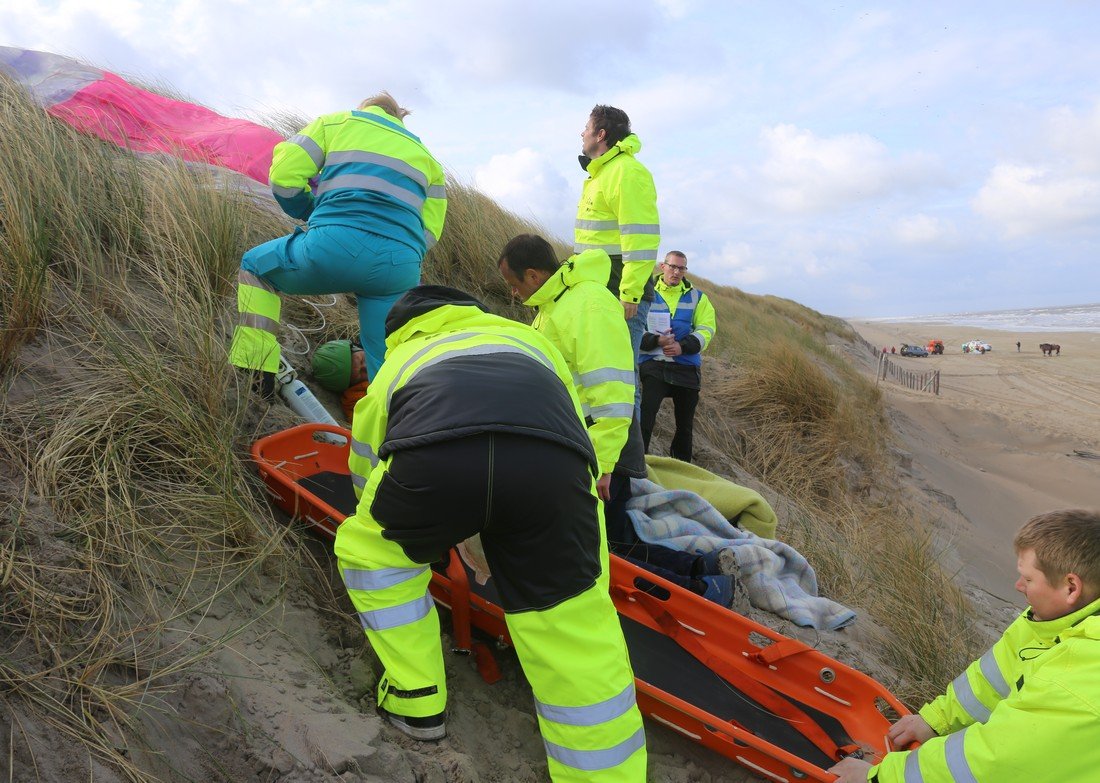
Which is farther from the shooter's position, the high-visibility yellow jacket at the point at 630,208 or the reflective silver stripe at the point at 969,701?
the high-visibility yellow jacket at the point at 630,208

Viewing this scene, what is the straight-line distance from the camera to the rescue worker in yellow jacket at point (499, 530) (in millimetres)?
1838

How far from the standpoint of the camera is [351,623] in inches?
101

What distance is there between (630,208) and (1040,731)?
11.3ft

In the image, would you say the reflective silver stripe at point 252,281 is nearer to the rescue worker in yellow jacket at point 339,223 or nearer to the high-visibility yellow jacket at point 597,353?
the rescue worker in yellow jacket at point 339,223

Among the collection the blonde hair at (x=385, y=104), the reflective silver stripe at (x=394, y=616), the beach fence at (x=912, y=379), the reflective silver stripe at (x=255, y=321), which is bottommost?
the reflective silver stripe at (x=394, y=616)

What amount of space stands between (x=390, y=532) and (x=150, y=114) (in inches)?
215

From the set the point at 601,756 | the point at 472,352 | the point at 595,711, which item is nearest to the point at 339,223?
the point at 472,352

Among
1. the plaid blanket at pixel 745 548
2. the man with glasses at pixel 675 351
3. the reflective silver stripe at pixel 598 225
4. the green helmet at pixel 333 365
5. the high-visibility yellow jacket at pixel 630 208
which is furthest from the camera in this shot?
the man with glasses at pixel 675 351

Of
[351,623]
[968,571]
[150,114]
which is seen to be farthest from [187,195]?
[968,571]

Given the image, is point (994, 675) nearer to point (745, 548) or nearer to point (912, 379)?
point (745, 548)

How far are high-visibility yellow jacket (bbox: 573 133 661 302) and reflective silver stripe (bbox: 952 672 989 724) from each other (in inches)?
110

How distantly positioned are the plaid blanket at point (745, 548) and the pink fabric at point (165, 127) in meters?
3.79

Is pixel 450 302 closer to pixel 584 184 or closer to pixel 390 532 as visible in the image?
pixel 390 532

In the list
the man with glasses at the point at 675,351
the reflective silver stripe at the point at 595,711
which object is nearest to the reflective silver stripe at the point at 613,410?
the reflective silver stripe at the point at 595,711
